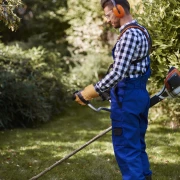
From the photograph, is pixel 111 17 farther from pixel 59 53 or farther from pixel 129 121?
pixel 59 53

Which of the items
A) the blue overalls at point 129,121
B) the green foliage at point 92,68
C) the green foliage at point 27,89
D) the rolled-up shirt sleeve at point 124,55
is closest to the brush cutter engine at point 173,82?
the blue overalls at point 129,121

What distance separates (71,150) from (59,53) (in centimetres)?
633

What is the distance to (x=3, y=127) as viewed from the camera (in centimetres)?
853

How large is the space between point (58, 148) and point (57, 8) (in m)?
10.6

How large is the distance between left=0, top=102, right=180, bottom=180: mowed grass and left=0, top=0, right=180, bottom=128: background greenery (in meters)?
0.55

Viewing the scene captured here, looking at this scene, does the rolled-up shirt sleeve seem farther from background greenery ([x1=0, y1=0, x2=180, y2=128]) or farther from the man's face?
background greenery ([x1=0, y1=0, x2=180, y2=128])

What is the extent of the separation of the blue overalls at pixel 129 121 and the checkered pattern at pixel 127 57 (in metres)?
0.10

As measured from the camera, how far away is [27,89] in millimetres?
8852

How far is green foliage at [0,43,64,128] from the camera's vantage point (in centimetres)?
864

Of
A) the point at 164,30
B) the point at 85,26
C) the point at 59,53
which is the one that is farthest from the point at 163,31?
the point at 85,26

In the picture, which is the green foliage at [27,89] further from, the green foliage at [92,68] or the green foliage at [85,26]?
the green foliage at [85,26]

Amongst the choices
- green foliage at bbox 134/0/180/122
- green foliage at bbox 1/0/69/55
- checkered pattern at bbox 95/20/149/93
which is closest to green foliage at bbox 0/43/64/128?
green foliage at bbox 134/0/180/122

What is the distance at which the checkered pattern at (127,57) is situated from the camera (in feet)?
11.1

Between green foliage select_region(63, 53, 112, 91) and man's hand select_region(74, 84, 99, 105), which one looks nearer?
man's hand select_region(74, 84, 99, 105)
